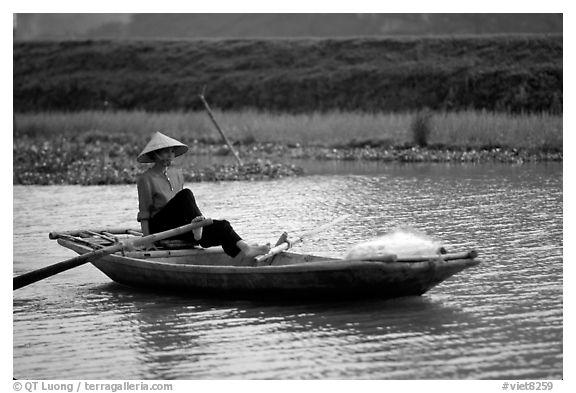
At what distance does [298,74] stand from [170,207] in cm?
2544

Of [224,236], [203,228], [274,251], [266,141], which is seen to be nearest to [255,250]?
[274,251]

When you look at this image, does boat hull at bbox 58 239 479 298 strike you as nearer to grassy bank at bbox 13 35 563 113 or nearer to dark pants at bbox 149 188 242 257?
dark pants at bbox 149 188 242 257

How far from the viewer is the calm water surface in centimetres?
595

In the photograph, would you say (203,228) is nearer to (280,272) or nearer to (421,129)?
(280,272)

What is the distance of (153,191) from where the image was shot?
26.5ft

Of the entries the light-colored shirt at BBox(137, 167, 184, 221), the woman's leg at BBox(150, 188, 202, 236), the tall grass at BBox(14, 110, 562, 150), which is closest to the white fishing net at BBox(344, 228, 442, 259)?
the woman's leg at BBox(150, 188, 202, 236)

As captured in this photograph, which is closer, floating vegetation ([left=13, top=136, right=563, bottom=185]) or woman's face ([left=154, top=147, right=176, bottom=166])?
woman's face ([left=154, top=147, right=176, bottom=166])

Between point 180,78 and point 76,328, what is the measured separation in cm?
2840

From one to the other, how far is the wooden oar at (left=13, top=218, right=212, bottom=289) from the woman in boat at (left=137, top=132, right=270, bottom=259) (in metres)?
0.14

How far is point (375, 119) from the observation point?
22172 millimetres

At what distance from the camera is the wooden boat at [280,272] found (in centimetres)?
682

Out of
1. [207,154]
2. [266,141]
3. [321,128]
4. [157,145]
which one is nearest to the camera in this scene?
[157,145]

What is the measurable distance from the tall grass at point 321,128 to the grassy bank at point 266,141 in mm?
20
